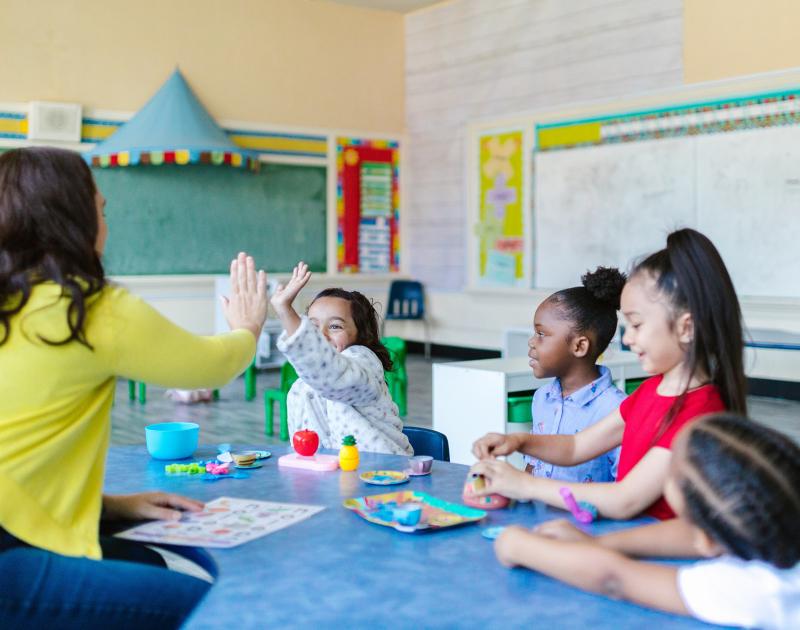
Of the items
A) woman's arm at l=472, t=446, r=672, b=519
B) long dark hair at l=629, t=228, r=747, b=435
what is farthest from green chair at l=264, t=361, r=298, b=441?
long dark hair at l=629, t=228, r=747, b=435

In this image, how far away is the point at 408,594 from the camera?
3.89 ft

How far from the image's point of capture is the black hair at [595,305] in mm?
2498

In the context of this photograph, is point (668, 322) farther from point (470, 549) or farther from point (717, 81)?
point (717, 81)

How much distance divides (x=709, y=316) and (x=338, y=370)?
846 millimetres

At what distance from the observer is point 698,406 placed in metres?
1.50

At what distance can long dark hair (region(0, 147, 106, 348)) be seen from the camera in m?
1.35

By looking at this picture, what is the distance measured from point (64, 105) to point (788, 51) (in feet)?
17.0

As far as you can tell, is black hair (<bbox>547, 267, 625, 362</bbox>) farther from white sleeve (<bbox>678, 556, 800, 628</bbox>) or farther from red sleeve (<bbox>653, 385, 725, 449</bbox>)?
white sleeve (<bbox>678, 556, 800, 628</bbox>)

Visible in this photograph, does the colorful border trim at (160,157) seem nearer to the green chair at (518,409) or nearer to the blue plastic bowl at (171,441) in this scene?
the green chair at (518,409)

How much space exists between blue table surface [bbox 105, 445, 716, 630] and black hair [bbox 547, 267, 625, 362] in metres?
0.99

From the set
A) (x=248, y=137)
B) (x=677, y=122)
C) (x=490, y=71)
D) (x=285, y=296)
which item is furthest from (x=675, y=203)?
(x=285, y=296)

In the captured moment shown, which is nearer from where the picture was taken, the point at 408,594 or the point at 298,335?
the point at 408,594

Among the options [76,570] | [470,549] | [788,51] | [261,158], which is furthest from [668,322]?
[261,158]

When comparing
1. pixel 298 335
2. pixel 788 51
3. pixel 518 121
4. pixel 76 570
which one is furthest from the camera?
pixel 518 121
